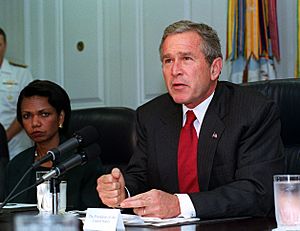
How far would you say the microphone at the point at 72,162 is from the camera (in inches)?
67.5

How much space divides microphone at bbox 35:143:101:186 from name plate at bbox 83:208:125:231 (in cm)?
13

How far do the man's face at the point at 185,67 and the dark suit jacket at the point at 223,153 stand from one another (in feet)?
0.30

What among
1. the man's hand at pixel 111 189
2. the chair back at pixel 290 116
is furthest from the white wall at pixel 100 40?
the man's hand at pixel 111 189

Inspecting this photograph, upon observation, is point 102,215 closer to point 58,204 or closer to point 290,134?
point 58,204

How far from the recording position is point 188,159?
237 centimetres

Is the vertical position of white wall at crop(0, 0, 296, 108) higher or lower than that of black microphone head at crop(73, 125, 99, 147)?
higher

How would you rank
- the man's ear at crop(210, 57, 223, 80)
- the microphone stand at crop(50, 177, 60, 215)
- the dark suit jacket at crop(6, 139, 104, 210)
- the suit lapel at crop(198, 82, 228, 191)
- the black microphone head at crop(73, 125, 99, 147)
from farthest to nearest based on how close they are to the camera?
1. the dark suit jacket at crop(6, 139, 104, 210)
2. the man's ear at crop(210, 57, 223, 80)
3. the suit lapel at crop(198, 82, 228, 191)
4. the microphone stand at crop(50, 177, 60, 215)
5. the black microphone head at crop(73, 125, 99, 147)

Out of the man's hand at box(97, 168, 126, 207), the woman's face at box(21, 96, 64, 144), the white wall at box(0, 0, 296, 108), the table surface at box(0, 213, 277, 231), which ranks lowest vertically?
the table surface at box(0, 213, 277, 231)

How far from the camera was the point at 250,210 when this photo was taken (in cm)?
209

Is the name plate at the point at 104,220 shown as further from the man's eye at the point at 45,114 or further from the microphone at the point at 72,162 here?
the man's eye at the point at 45,114

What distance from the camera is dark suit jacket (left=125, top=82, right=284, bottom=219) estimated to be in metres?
2.09

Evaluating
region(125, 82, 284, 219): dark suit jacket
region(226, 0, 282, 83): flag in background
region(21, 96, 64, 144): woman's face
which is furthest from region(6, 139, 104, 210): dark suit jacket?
region(226, 0, 282, 83): flag in background

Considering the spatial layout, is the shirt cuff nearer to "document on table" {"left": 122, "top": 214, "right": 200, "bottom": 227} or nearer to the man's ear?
"document on table" {"left": 122, "top": 214, "right": 200, "bottom": 227}

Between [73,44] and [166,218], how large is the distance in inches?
113
